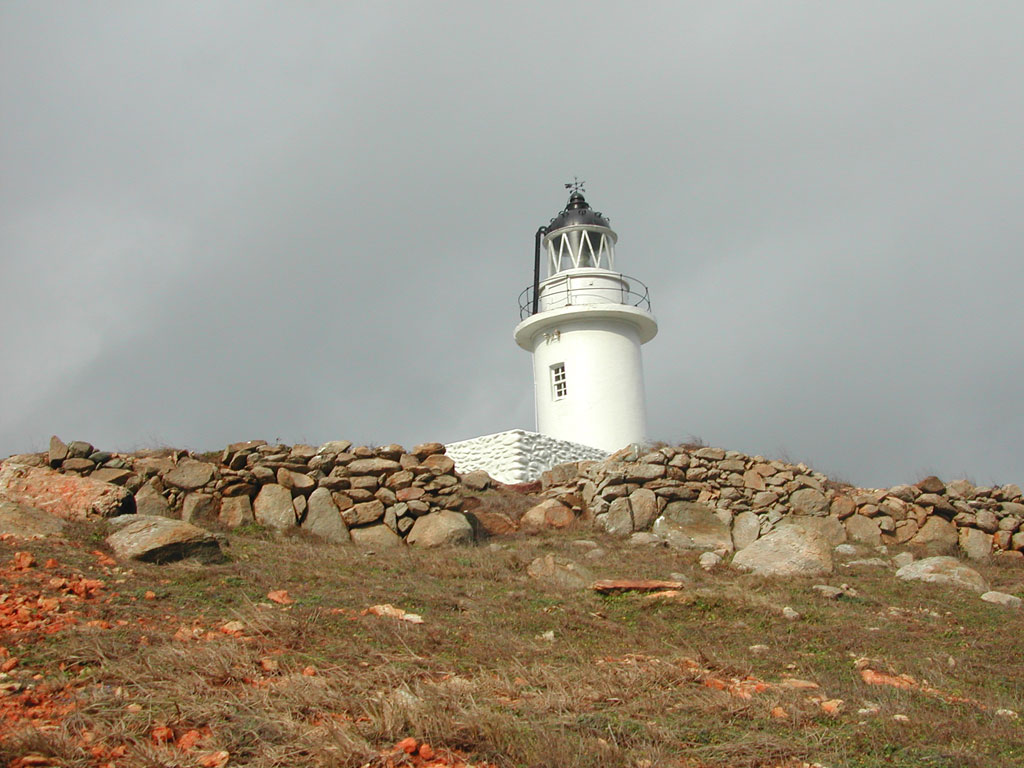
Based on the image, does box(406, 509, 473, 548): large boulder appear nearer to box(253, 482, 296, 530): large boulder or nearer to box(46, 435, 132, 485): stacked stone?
box(253, 482, 296, 530): large boulder

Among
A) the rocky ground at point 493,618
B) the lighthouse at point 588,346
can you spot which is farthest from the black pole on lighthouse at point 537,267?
the rocky ground at point 493,618

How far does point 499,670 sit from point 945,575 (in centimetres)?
845

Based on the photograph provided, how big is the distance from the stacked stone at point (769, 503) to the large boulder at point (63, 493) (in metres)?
8.30

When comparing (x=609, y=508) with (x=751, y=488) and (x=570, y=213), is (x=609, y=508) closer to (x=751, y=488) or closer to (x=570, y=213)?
(x=751, y=488)

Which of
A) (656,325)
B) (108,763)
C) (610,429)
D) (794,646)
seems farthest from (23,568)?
(656,325)

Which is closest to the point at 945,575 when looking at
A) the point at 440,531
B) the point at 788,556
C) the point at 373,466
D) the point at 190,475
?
the point at 788,556

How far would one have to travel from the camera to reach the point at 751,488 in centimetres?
1797

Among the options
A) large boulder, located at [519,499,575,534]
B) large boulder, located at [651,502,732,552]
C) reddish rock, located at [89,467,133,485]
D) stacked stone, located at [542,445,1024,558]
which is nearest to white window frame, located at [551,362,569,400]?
stacked stone, located at [542,445,1024,558]

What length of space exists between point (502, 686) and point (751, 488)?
12.1 metres

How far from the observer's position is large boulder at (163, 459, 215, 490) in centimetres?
1397

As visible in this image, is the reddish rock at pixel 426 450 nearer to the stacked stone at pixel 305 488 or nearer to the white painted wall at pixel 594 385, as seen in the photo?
the stacked stone at pixel 305 488

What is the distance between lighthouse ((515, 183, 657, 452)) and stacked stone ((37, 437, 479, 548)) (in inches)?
385

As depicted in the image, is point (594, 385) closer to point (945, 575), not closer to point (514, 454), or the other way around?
Result: point (514, 454)

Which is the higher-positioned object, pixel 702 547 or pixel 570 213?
pixel 570 213
